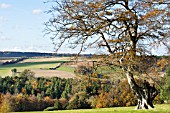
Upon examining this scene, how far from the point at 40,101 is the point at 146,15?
92.1m

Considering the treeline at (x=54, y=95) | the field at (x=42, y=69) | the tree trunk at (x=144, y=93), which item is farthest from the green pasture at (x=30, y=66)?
the tree trunk at (x=144, y=93)

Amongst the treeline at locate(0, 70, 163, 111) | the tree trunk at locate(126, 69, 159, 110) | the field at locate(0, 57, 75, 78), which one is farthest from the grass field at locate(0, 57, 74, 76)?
the tree trunk at locate(126, 69, 159, 110)

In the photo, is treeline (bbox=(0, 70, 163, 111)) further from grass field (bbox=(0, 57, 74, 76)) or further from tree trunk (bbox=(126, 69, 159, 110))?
tree trunk (bbox=(126, 69, 159, 110))

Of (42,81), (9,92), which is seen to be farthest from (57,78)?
(9,92)

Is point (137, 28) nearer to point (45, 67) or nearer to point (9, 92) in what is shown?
point (9, 92)

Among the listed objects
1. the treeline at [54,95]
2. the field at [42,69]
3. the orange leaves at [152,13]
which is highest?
the orange leaves at [152,13]

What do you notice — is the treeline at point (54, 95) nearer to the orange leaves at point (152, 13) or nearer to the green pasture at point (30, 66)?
the green pasture at point (30, 66)

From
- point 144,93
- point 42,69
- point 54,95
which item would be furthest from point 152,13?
point 42,69

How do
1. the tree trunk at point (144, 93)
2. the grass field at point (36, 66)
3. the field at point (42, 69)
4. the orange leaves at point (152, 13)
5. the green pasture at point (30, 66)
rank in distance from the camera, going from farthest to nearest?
1. the green pasture at point (30, 66)
2. the grass field at point (36, 66)
3. the field at point (42, 69)
4. the tree trunk at point (144, 93)
5. the orange leaves at point (152, 13)

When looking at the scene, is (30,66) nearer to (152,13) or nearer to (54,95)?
(54,95)

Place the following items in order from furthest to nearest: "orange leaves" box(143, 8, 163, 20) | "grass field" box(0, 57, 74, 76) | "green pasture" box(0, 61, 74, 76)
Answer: "green pasture" box(0, 61, 74, 76)
"grass field" box(0, 57, 74, 76)
"orange leaves" box(143, 8, 163, 20)

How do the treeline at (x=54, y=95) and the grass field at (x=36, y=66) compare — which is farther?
the grass field at (x=36, y=66)

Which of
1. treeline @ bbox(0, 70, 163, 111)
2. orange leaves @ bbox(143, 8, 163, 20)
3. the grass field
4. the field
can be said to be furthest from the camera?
the grass field

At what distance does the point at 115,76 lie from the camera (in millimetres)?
29312
